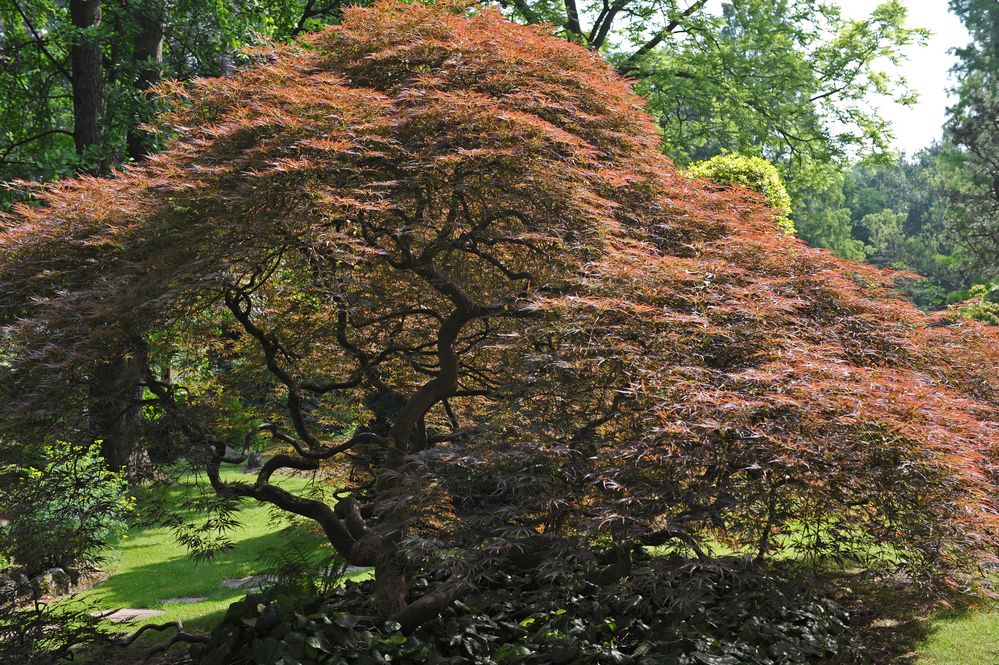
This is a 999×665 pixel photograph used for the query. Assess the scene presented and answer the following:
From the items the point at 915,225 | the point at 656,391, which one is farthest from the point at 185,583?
the point at 915,225

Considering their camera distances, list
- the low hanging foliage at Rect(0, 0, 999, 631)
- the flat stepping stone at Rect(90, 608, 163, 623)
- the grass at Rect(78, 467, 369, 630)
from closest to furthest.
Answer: the low hanging foliage at Rect(0, 0, 999, 631)
the flat stepping stone at Rect(90, 608, 163, 623)
the grass at Rect(78, 467, 369, 630)

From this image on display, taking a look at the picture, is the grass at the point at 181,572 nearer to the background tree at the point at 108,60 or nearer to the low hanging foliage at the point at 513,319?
the low hanging foliage at the point at 513,319

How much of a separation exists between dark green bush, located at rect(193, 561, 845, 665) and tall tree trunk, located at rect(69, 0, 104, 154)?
8.65m

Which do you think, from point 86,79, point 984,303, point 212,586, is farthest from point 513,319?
point 984,303

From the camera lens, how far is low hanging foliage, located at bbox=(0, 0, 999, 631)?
3988 millimetres

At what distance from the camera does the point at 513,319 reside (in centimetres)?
587

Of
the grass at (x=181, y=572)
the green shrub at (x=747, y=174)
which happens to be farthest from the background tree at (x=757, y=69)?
the grass at (x=181, y=572)

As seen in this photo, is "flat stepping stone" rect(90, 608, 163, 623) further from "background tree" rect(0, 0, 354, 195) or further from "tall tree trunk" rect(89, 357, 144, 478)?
"background tree" rect(0, 0, 354, 195)

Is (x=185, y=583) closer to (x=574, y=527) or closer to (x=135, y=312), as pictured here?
(x=135, y=312)

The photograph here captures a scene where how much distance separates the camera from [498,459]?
170 inches

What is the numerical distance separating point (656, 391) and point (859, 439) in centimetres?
99

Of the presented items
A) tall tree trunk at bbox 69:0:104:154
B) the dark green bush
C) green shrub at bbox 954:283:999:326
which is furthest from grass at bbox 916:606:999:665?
tall tree trunk at bbox 69:0:104:154

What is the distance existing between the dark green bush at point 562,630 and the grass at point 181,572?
77.7 inches

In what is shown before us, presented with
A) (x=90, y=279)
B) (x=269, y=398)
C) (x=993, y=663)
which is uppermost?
(x=90, y=279)
